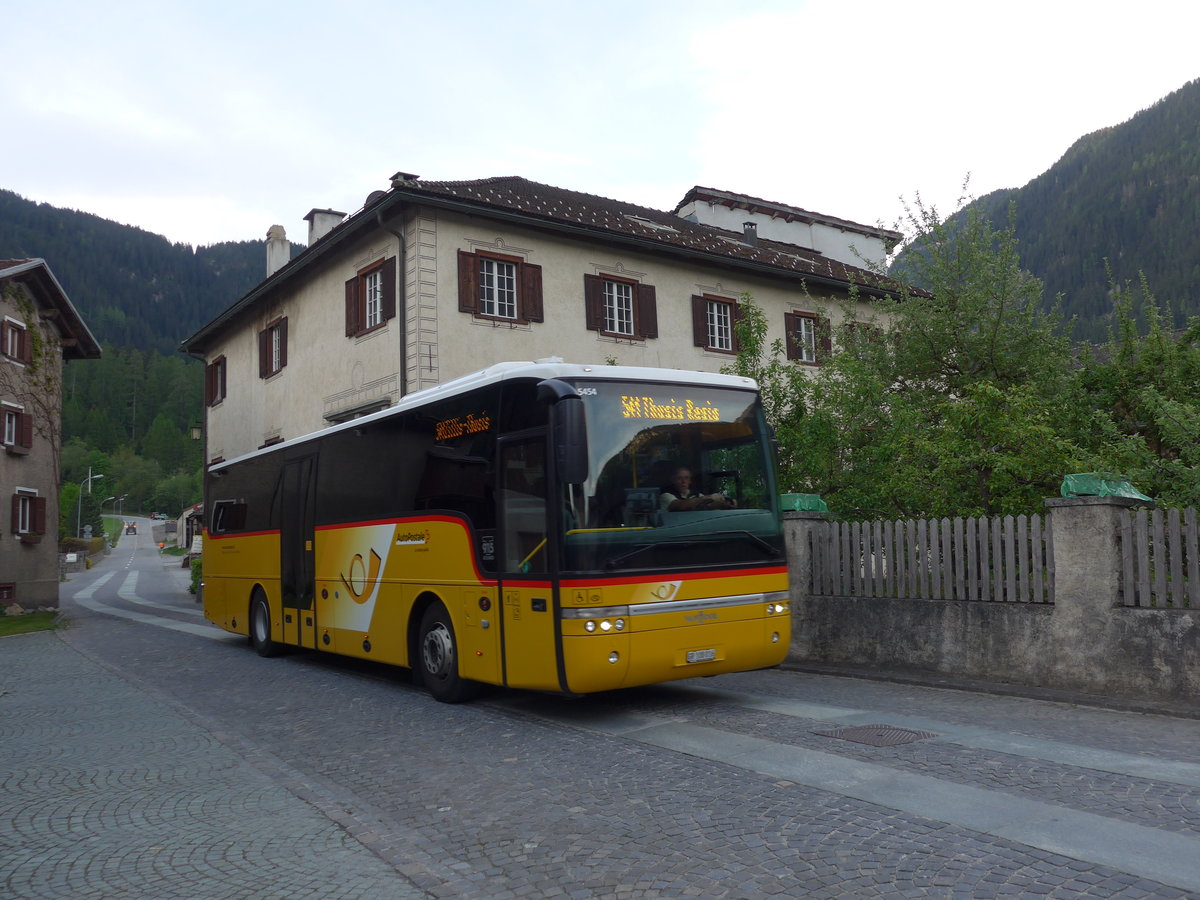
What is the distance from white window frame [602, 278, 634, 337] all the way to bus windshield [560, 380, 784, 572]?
1395 centimetres

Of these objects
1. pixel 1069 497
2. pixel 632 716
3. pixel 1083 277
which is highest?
pixel 1083 277

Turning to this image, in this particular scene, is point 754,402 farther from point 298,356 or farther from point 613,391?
point 298,356

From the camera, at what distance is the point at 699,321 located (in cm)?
2472

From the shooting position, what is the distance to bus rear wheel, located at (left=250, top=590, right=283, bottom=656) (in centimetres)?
1477

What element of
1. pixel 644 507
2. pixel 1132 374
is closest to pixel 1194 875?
pixel 644 507

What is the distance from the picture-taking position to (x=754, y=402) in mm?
9562

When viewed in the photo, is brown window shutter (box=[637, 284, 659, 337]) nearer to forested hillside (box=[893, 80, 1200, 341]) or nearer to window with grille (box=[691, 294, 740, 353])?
window with grille (box=[691, 294, 740, 353])

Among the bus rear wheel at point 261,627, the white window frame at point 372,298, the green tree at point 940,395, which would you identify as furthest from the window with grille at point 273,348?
the green tree at point 940,395

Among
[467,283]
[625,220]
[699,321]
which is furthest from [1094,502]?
[625,220]

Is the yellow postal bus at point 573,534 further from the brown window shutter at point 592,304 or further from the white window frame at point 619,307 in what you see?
the white window frame at point 619,307

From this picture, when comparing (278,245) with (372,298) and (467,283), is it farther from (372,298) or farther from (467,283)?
(467,283)

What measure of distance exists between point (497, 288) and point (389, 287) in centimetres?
223

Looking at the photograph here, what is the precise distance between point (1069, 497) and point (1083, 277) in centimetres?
13964

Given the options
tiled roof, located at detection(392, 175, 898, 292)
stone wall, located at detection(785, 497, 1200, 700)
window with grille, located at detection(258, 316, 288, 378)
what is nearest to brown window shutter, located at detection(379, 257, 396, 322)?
tiled roof, located at detection(392, 175, 898, 292)
